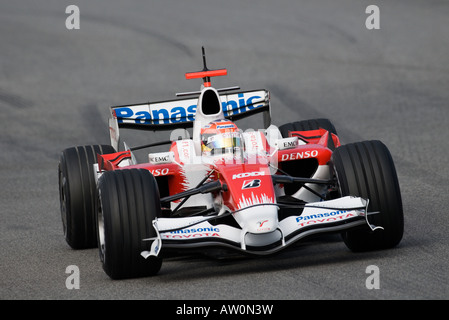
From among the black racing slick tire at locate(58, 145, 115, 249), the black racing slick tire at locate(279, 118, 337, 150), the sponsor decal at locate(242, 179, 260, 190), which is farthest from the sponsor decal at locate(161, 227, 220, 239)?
the black racing slick tire at locate(279, 118, 337, 150)

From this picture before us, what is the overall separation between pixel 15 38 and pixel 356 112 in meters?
12.0

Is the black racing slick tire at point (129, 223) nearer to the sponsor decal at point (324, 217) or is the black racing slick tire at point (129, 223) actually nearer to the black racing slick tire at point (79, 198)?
the sponsor decal at point (324, 217)

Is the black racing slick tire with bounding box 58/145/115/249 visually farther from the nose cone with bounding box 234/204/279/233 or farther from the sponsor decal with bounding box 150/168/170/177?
the nose cone with bounding box 234/204/279/233

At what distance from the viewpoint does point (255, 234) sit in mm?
8945

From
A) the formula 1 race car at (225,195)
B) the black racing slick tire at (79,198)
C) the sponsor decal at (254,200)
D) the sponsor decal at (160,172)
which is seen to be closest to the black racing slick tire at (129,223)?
the formula 1 race car at (225,195)

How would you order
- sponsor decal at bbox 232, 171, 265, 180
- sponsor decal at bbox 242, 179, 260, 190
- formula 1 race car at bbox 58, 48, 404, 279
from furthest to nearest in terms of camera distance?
sponsor decal at bbox 232, 171, 265, 180, sponsor decal at bbox 242, 179, 260, 190, formula 1 race car at bbox 58, 48, 404, 279

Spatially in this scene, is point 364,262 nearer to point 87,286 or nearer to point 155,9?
point 87,286

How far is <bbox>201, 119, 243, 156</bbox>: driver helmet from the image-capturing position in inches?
413

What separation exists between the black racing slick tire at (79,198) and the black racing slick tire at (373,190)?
335 cm

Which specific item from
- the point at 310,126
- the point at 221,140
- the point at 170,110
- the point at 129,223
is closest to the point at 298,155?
the point at 221,140

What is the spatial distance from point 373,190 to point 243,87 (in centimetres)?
1484

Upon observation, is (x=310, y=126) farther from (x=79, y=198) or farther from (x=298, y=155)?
(x=79, y=198)

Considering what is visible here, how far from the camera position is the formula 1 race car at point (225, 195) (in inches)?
355

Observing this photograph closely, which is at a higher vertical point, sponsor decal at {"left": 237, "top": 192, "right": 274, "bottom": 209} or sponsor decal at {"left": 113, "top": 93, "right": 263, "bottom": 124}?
sponsor decal at {"left": 113, "top": 93, "right": 263, "bottom": 124}
